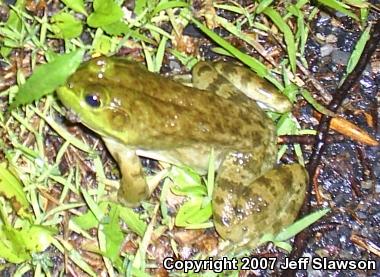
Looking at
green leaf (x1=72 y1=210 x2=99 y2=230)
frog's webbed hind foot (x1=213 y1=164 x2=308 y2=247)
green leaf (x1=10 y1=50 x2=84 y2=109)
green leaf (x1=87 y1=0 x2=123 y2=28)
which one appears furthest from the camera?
green leaf (x1=87 y1=0 x2=123 y2=28)

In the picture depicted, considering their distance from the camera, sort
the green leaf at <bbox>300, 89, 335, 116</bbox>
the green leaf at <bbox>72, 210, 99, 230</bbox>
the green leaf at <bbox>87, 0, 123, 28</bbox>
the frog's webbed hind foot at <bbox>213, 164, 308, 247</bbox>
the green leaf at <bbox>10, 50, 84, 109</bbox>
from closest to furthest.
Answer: the green leaf at <bbox>10, 50, 84, 109</bbox> < the frog's webbed hind foot at <bbox>213, 164, 308, 247</bbox> < the green leaf at <bbox>72, 210, 99, 230</bbox> < the green leaf at <bbox>87, 0, 123, 28</bbox> < the green leaf at <bbox>300, 89, 335, 116</bbox>

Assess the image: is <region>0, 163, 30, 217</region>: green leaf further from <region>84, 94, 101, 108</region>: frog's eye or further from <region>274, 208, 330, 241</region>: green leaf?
<region>274, 208, 330, 241</region>: green leaf

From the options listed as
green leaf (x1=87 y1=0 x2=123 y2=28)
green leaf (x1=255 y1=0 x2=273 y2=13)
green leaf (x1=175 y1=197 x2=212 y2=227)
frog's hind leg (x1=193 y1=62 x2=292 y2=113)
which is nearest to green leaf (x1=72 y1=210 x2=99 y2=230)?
green leaf (x1=175 y1=197 x2=212 y2=227)

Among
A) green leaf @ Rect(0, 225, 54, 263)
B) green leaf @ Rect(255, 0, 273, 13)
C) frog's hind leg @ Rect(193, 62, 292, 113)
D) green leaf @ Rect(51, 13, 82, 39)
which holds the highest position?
green leaf @ Rect(255, 0, 273, 13)

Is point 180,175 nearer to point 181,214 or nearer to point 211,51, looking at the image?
point 181,214

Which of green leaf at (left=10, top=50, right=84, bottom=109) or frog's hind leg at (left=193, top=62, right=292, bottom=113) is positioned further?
frog's hind leg at (left=193, top=62, right=292, bottom=113)

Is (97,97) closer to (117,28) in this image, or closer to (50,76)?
(50,76)

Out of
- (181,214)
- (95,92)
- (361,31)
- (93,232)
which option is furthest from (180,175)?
(361,31)

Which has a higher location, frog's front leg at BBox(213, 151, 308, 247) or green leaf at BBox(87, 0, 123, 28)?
green leaf at BBox(87, 0, 123, 28)
